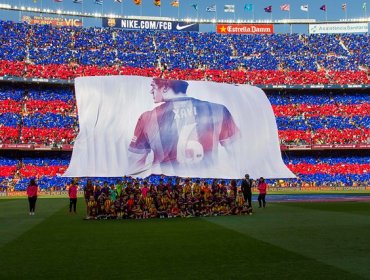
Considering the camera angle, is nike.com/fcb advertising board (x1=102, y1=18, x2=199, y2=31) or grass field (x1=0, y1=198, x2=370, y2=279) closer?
grass field (x1=0, y1=198, x2=370, y2=279)

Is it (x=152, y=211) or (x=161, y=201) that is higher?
(x=161, y=201)

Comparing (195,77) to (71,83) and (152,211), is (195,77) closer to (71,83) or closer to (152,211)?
(71,83)

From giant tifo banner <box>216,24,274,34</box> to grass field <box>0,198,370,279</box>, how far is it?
69.5 m

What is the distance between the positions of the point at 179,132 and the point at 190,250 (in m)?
21.9

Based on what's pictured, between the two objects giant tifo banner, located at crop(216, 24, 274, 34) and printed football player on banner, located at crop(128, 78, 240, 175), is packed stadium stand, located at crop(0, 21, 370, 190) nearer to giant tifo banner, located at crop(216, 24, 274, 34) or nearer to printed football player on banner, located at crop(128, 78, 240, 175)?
giant tifo banner, located at crop(216, 24, 274, 34)

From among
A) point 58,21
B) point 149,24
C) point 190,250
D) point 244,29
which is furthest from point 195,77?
point 190,250

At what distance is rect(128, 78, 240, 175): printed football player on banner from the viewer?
112 ft

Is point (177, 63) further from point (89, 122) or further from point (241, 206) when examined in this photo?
point (241, 206)

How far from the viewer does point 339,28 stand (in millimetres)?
88562

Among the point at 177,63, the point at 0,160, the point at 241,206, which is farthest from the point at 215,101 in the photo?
the point at 177,63

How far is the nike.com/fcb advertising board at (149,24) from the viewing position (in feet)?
270

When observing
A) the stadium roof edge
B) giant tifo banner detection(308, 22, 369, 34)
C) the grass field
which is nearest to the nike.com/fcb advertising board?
the stadium roof edge

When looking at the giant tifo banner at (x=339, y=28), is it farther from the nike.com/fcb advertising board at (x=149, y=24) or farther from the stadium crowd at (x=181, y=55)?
the nike.com/fcb advertising board at (x=149, y=24)

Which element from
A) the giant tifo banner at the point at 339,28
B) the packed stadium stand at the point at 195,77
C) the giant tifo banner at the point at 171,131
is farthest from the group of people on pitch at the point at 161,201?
the giant tifo banner at the point at 339,28
